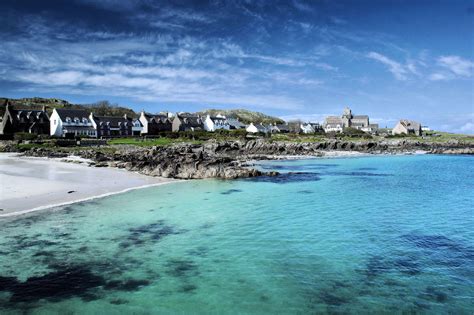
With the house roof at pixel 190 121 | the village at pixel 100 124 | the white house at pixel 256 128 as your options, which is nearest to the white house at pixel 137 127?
the village at pixel 100 124

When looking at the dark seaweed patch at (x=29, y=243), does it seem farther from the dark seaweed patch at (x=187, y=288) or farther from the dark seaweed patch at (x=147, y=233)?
the dark seaweed patch at (x=187, y=288)

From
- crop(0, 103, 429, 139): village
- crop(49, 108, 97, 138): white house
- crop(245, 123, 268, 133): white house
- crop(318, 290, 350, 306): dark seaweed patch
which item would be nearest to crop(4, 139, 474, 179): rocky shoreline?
crop(318, 290, 350, 306): dark seaweed patch

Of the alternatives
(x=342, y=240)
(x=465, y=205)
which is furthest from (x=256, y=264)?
(x=465, y=205)

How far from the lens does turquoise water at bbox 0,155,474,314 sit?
10.2 meters

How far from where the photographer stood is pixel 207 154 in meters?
54.0

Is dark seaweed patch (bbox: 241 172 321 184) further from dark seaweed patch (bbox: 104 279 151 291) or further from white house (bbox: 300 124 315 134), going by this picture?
white house (bbox: 300 124 315 134)

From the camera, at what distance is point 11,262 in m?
12.7

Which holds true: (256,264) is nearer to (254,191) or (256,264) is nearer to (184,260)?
(184,260)

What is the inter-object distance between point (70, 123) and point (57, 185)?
6980 centimetres

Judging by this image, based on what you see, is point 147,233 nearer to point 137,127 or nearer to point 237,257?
point 237,257

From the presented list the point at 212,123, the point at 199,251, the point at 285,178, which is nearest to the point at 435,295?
the point at 199,251

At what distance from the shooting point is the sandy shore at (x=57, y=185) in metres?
21.6

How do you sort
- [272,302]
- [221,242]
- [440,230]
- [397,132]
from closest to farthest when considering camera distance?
[272,302]
[221,242]
[440,230]
[397,132]

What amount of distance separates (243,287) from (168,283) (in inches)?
90.0
